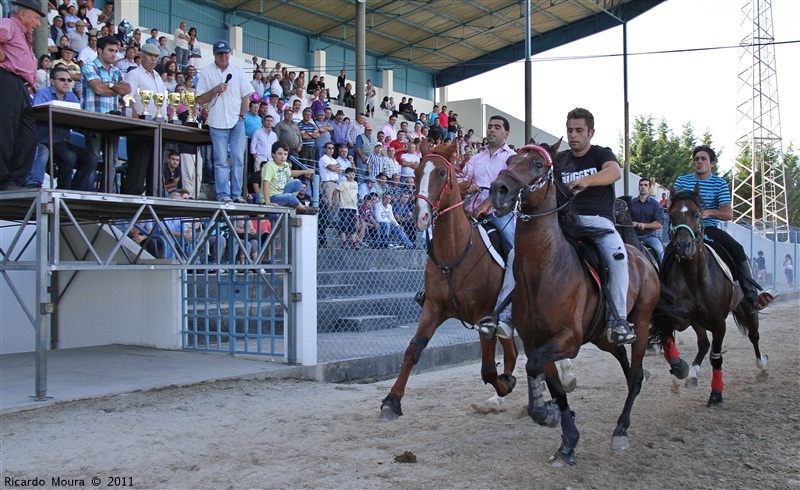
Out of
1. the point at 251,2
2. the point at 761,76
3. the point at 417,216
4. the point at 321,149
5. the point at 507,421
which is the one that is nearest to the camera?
the point at 417,216

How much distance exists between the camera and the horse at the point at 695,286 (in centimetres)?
768

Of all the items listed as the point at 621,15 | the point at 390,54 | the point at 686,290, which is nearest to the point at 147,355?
the point at 686,290

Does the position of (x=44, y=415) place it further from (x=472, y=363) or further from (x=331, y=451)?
Result: (x=472, y=363)

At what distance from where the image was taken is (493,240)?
7.41 meters

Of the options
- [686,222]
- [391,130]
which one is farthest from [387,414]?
[391,130]

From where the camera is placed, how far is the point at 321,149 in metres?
16.0

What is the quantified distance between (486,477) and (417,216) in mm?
2444

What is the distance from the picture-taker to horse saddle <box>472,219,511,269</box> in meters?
7.20

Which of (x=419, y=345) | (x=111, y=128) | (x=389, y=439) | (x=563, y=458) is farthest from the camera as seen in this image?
(x=111, y=128)

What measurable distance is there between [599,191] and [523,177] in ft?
5.42

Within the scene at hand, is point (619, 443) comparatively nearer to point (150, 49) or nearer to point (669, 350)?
point (669, 350)

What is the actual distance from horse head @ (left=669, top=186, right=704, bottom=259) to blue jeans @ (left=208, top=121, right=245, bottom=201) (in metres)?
5.47

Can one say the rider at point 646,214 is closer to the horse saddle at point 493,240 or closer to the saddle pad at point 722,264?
the saddle pad at point 722,264

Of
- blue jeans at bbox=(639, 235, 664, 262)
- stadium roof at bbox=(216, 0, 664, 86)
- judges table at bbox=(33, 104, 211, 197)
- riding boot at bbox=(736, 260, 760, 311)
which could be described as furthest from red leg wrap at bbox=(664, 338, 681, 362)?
stadium roof at bbox=(216, 0, 664, 86)
